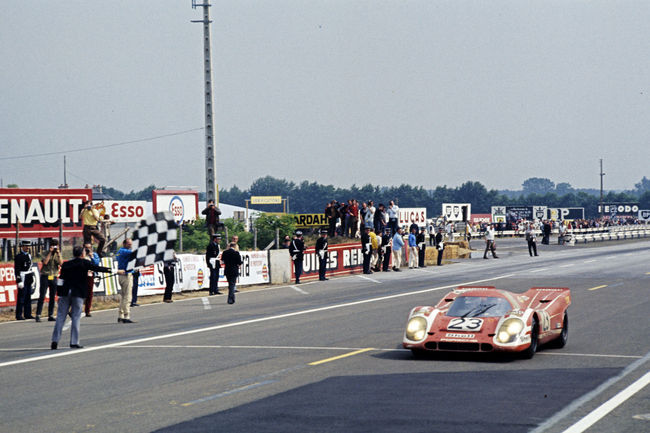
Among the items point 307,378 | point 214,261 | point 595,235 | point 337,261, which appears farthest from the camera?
point 595,235

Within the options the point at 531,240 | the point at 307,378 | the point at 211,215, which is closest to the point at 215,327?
the point at 307,378

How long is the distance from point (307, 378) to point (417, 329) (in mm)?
2343

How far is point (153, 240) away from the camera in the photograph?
1841cm

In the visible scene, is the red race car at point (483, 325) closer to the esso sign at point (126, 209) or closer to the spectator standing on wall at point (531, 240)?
the spectator standing on wall at point (531, 240)

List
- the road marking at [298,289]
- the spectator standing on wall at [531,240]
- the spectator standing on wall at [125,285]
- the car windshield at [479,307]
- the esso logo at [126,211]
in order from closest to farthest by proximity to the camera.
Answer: the car windshield at [479,307] → the spectator standing on wall at [125,285] → the road marking at [298,289] → the spectator standing on wall at [531,240] → the esso logo at [126,211]

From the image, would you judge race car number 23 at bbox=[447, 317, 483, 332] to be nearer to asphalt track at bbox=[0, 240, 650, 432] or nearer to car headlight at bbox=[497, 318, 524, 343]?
car headlight at bbox=[497, 318, 524, 343]

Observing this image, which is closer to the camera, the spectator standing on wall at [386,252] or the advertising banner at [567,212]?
the spectator standing on wall at [386,252]

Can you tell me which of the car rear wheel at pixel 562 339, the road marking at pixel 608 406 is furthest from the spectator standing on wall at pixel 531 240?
the road marking at pixel 608 406

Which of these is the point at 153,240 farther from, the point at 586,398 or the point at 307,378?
the point at 586,398

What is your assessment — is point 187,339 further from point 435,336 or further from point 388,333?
point 435,336

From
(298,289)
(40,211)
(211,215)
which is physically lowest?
(298,289)

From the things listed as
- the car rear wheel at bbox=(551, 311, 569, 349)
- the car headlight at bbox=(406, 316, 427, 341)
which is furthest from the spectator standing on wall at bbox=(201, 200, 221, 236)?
the car headlight at bbox=(406, 316, 427, 341)

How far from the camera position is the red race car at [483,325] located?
12.5 m

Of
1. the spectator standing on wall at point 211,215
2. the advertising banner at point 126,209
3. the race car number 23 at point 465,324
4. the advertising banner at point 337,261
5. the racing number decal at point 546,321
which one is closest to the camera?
the race car number 23 at point 465,324
